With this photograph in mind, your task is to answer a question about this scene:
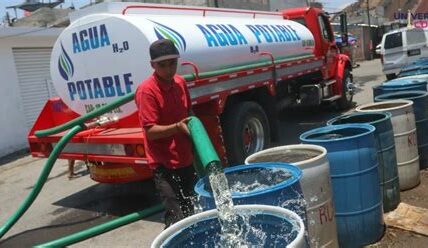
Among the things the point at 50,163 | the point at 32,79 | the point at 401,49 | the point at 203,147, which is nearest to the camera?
the point at 203,147

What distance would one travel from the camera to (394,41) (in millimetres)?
18891

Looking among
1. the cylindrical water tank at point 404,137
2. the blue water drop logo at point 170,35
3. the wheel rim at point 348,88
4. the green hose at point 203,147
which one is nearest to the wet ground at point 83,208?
the cylindrical water tank at point 404,137

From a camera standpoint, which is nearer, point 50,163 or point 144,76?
point 50,163

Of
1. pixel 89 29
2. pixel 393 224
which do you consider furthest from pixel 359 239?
pixel 89 29

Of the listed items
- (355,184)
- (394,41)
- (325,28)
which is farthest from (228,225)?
(394,41)

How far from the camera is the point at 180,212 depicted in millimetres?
3871

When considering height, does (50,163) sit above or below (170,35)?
below

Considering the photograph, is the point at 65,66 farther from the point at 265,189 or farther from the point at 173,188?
the point at 265,189

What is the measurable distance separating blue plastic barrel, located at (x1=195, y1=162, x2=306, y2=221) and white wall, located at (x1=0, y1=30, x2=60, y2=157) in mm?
11340

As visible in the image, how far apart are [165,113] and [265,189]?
4.29 feet

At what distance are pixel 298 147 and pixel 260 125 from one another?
12.3ft

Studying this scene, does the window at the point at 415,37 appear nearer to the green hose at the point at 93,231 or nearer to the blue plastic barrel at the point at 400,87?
the blue plastic barrel at the point at 400,87

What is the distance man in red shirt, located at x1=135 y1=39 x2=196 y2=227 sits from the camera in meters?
3.52

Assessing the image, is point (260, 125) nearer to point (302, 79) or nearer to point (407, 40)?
point (302, 79)
